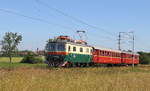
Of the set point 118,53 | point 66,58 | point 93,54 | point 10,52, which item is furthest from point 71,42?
point 10,52

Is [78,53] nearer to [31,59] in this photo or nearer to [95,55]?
[95,55]

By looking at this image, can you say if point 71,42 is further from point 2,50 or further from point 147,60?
point 2,50

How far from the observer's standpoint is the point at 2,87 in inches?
308

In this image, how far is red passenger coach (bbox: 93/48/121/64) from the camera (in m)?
38.1

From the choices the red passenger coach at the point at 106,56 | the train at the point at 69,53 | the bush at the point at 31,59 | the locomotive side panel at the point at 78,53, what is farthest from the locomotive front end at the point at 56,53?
the bush at the point at 31,59

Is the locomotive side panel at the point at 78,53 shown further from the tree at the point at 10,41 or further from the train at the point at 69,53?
the tree at the point at 10,41

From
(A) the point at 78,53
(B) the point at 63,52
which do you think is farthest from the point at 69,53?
(A) the point at 78,53

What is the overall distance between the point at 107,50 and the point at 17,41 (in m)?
56.5

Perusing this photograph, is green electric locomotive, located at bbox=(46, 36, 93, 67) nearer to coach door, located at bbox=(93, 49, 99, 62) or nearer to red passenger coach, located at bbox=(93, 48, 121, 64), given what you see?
coach door, located at bbox=(93, 49, 99, 62)

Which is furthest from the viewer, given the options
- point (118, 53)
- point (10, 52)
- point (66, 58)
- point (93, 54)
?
point (10, 52)

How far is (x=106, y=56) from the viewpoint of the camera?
4212 centimetres

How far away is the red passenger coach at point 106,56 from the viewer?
125ft

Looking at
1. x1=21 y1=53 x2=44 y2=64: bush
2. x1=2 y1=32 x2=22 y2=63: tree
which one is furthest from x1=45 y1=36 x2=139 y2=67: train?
x1=2 y1=32 x2=22 y2=63: tree

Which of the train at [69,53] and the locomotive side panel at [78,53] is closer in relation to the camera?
the train at [69,53]
